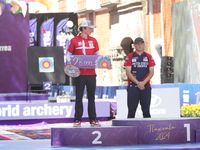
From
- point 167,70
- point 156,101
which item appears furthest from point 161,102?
point 167,70

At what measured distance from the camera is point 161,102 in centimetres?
1318

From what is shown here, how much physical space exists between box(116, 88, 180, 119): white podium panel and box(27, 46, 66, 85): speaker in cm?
687

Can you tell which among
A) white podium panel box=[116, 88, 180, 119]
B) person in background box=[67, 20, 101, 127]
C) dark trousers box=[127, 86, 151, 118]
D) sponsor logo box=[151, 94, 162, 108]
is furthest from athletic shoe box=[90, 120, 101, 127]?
sponsor logo box=[151, 94, 162, 108]

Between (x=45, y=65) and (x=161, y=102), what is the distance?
292 inches

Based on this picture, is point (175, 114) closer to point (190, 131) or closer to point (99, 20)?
point (190, 131)

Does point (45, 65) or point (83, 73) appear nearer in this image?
point (83, 73)

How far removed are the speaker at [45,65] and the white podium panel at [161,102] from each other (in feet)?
22.5

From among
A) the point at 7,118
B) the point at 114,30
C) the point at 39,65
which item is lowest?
the point at 7,118

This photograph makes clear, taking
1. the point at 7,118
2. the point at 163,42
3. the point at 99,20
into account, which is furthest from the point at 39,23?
the point at 7,118

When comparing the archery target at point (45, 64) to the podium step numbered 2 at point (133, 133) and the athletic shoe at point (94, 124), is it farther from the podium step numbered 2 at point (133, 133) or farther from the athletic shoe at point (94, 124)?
the podium step numbered 2 at point (133, 133)

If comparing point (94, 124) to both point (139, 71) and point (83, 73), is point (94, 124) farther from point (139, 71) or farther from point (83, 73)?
point (139, 71)

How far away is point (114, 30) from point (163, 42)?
551 centimetres

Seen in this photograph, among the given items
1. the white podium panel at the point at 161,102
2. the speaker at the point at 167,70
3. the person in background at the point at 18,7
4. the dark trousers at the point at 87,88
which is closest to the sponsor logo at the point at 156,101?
the white podium panel at the point at 161,102

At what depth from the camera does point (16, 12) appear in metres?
21.0
